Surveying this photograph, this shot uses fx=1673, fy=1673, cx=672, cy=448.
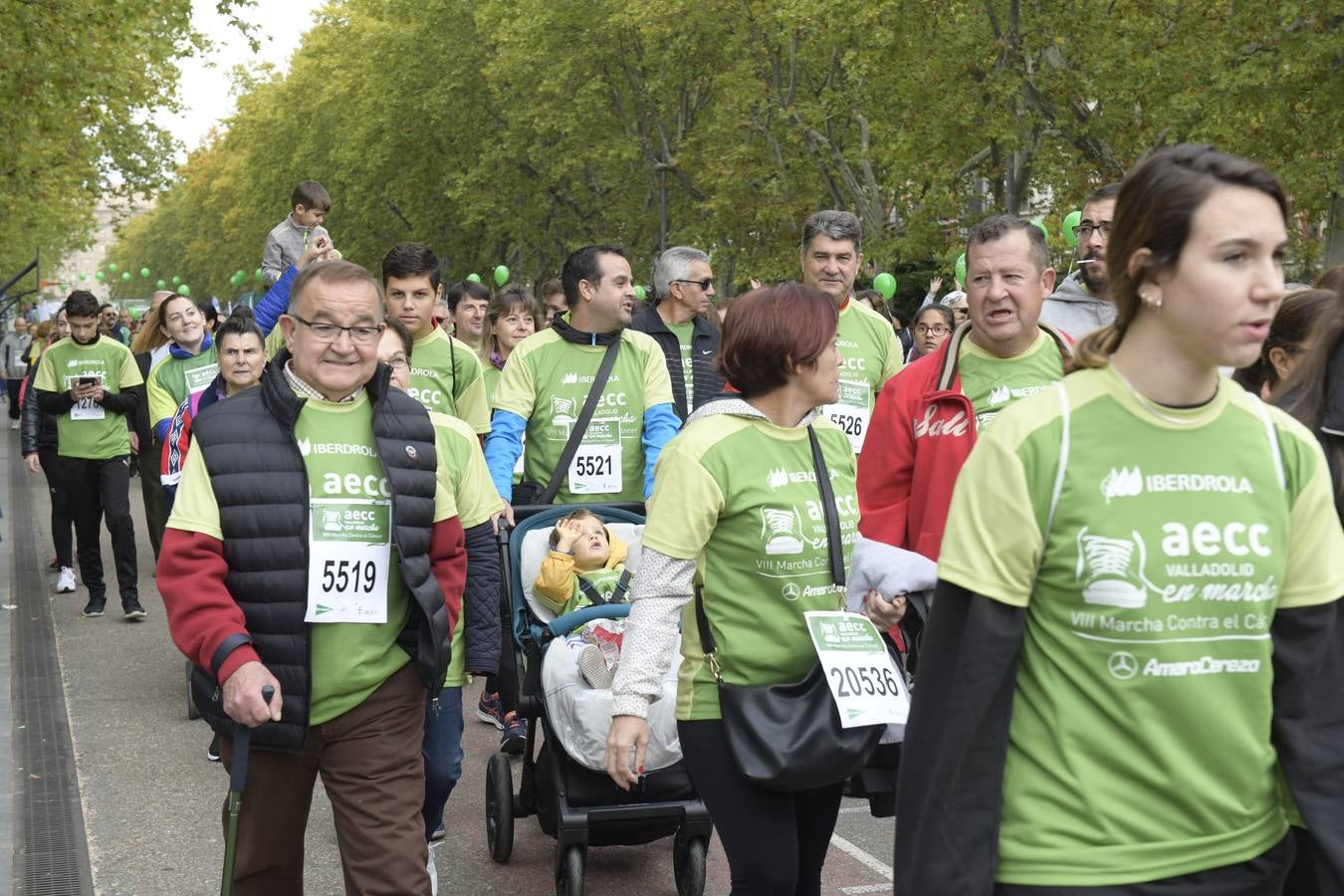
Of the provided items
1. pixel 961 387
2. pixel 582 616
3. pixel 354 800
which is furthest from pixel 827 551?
pixel 582 616

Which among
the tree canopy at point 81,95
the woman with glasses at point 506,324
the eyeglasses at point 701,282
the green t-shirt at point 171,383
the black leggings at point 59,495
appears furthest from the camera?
the tree canopy at point 81,95

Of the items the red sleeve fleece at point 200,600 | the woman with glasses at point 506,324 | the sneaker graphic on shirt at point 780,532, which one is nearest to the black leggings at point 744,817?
the sneaker graphic on shirt at point 780,532

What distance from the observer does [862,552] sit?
3.98 m

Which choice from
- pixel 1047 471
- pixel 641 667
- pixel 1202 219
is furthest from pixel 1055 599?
pixel 641 667

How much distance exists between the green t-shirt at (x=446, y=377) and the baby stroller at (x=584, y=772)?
1727 millimetres

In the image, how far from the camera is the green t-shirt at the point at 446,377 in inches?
290

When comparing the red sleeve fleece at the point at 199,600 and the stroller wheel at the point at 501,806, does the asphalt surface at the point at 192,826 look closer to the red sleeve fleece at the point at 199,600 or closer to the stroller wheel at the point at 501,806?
the stroller wheel at the point at 501,806

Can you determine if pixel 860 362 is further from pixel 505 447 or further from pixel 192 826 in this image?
pixel 192 826

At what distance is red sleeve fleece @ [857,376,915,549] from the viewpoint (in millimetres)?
4512

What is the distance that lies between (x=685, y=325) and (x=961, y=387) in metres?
4.27

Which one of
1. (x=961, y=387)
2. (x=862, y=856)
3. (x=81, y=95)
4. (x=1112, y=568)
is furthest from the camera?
(x=81, y=95)

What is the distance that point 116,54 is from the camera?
23281 millimetres

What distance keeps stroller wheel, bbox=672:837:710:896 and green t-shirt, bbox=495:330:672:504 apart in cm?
194

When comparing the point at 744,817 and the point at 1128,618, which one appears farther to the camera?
the point at 744,817
